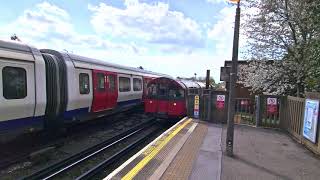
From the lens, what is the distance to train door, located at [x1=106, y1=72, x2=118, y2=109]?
58.1 feet

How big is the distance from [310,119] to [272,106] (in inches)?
186

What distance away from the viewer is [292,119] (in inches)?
523

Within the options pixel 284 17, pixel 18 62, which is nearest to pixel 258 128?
pixel 284 17

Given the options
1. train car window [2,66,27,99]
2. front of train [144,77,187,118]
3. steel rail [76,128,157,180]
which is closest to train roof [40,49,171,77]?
front of train [144,77,187,118]

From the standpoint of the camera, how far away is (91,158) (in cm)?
1152

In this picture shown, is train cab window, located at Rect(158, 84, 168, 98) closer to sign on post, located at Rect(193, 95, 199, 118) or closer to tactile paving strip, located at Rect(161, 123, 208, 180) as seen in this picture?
sign on post, located at Rect(193, 95, 199, 118)

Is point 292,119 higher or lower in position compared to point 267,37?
lower

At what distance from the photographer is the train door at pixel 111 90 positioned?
58.1 feet

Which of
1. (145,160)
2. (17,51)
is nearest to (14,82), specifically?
(17,51)

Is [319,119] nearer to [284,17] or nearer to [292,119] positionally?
[292,119]

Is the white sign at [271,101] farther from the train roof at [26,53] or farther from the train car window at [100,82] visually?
the train roof at [26,53]

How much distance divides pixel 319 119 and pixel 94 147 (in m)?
7.22

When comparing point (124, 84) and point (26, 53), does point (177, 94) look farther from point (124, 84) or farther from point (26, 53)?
point (26, 53)

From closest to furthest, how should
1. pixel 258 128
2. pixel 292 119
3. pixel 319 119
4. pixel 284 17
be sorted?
1. pixel 319 119
2. pixel 292 119
3. pixel 258 128
4. pixel 284 17
